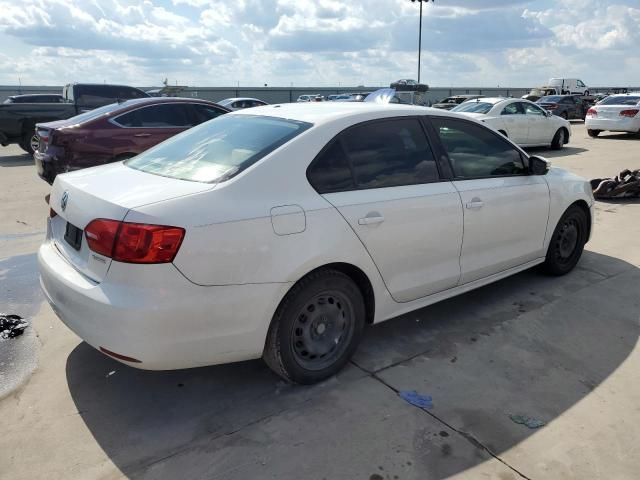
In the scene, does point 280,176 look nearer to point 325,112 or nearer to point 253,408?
point 325,112

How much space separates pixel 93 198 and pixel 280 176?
1025mm

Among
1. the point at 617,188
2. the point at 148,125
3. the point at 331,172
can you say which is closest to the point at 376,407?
the point at 331,172

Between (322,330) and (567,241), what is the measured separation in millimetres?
3006

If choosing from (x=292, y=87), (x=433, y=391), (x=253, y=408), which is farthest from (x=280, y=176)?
(x=292, y=87)

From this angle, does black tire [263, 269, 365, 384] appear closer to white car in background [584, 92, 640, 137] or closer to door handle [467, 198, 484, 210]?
door handle [467, 198, 484, 210]

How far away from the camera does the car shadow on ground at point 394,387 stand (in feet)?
8.86

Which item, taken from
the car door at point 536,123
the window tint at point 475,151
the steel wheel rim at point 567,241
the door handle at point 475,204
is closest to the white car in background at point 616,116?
the car door at point 536,123

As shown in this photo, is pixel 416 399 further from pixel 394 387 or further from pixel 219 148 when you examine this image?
pixel 219 148

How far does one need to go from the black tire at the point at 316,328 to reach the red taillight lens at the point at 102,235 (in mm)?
950

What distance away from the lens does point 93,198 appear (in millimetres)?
2902

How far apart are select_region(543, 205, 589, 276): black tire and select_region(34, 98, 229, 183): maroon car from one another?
6.08 metres

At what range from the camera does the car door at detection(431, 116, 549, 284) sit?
12.8 feet

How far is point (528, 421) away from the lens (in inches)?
116

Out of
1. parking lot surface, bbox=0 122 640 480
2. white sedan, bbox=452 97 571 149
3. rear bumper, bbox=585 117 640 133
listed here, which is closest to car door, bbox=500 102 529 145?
white sedan, bbox=452 97 571 149
